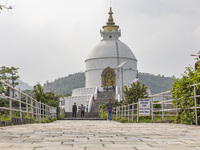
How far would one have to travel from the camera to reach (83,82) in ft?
437

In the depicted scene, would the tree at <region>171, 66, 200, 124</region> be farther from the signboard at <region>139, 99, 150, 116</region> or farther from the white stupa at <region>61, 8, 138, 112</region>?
the white stupa at <region>61, 8, 138, 112</region>

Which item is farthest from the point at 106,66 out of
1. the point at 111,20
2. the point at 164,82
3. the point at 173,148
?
the point at 164,82

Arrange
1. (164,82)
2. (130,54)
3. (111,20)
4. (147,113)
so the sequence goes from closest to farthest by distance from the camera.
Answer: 1. (147,113)
2. (130,54)
3. (111,20)
4. (164,82)

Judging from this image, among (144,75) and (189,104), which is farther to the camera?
(144,75)

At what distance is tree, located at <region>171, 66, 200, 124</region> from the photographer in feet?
32.6

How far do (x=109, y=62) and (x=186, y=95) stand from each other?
43885 millimetres

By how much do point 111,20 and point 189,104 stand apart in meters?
51.7

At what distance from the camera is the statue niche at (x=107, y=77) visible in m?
53.1

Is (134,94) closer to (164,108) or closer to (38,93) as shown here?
(38,93)

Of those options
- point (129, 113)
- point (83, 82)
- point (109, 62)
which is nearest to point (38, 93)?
point (129, 113)

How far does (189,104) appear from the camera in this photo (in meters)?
10.2

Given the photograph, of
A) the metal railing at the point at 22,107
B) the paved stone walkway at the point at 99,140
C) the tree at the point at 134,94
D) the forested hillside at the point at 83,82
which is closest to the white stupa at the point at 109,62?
the tree at the point at 134,94

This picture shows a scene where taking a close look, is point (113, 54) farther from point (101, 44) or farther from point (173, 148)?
point (173, 148)

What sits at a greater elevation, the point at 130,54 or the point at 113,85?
the point at 130,54
